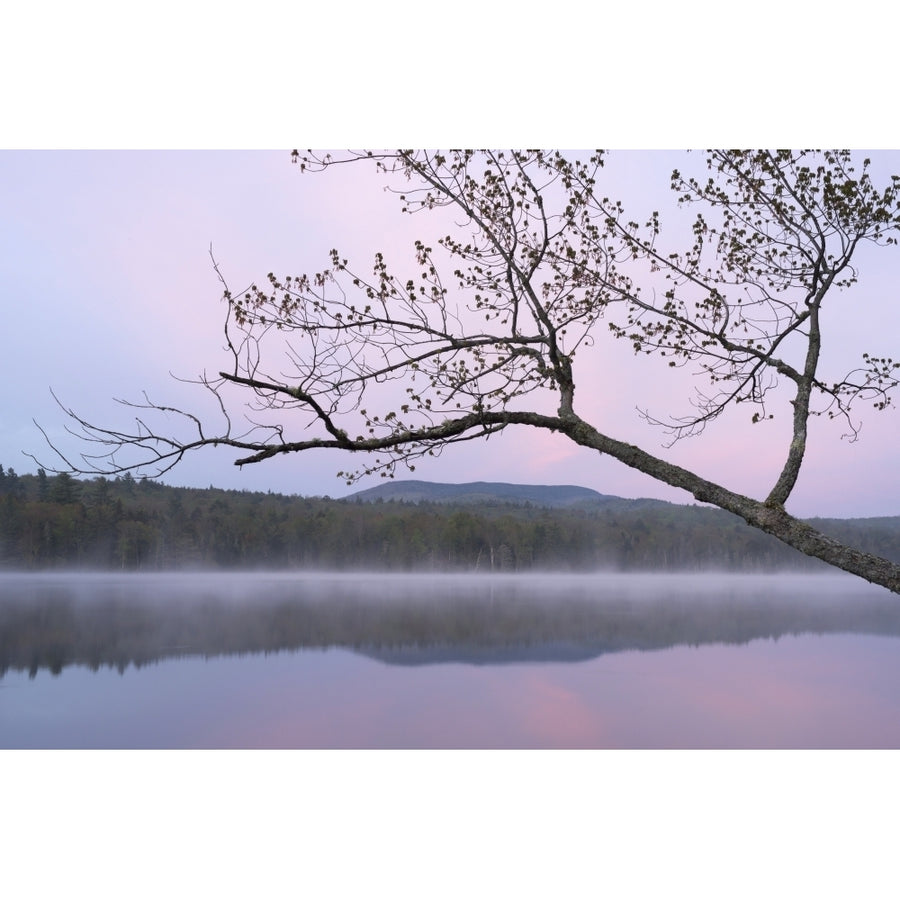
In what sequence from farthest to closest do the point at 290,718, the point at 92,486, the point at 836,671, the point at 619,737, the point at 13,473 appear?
the point at 92,486 < the point at 13,473 < the point at 836,671 < the point at 290,718 < the point at 619,737

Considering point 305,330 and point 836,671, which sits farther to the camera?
point 836,671

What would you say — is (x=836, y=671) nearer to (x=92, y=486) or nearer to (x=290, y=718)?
(x=290, y=718)

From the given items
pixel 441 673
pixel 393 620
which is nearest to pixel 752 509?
pixel 441 673

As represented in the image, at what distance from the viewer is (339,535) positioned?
2523cm

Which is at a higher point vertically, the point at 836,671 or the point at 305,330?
the point at 305,330

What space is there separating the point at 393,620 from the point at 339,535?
4799 mm

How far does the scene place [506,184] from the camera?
15.7 ft

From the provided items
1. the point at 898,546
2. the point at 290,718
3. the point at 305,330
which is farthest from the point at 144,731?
the point at 898,546

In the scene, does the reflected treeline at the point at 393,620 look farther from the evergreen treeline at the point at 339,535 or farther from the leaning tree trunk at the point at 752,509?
the leaning tree trunk at the point at 752,509

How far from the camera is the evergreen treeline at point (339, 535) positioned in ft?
62.8

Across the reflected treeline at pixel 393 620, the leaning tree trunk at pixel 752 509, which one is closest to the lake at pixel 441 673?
the reflected treeline at pixel 393 620

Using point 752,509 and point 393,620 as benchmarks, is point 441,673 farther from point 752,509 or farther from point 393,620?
point 752,509

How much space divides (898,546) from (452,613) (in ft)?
40.5

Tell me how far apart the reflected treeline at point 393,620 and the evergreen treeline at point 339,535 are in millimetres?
1547
